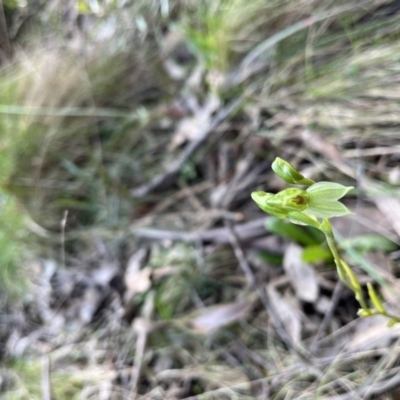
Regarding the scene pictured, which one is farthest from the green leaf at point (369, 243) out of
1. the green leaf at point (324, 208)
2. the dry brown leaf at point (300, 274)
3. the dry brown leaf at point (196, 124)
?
the dry brown leaf at point (196, 124)

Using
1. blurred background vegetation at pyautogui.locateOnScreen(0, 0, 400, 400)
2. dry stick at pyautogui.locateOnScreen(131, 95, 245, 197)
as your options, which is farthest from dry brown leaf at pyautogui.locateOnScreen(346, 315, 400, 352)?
dry stick at pyautogui.locateOnScreen(131, 95, 245, 197)

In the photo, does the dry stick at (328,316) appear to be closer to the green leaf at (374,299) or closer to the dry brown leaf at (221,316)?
the dry brown leaf at (221,316)

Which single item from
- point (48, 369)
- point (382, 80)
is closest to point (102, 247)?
point (48, 369)

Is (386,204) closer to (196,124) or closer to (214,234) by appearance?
(214,234)

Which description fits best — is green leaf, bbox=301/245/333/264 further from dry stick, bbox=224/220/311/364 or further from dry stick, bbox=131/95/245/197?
dry stick, bbox=131/95/245/197

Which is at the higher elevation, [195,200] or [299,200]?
[299,200]

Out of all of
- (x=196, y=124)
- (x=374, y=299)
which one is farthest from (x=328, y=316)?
(x=196, y=124)

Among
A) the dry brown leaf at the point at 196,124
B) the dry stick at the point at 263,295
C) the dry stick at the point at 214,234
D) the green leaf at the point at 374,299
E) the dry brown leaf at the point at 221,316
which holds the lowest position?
the dry brown leaf at the point at 221,316

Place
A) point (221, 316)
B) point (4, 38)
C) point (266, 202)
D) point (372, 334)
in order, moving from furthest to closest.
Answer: point (4, 38), point (221, 316), point (372, 334), point (266, 202)
